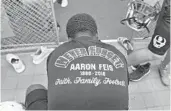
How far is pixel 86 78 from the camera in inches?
38.1

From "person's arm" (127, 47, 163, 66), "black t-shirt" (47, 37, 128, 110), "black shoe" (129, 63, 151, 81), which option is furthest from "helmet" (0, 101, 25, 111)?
"black shoe" (129, 63, 151, 81)

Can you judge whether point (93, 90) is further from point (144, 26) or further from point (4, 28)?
point (4, 28)

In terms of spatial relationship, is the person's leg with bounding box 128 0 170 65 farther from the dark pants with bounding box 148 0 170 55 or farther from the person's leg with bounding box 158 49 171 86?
the person's leg with bounding box 158 49 171 86

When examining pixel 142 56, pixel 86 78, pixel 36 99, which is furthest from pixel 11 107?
pixel 142 56

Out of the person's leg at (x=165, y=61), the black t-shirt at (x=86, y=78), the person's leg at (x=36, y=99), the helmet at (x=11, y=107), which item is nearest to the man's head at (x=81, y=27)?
the black t-shirt at (x=86, y=78)

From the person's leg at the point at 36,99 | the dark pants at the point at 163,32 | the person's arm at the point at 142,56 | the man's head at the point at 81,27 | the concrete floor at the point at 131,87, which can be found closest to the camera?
the man's head at the point at 81,27

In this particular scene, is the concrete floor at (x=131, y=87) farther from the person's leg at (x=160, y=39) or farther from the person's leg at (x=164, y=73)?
the person's leg at (x=160, y=39)

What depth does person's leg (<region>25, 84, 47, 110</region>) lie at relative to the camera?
1212mm

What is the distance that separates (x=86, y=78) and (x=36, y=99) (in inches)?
16.8

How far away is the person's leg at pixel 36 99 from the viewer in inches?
47.7

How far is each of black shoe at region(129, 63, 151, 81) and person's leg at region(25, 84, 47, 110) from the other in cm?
85

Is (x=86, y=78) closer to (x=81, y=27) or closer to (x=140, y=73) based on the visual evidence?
(x=81, y=27)

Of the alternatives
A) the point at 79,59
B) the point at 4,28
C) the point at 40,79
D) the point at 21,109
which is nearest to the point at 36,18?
the point at 4,28

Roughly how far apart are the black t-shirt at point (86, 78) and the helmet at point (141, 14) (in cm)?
91
